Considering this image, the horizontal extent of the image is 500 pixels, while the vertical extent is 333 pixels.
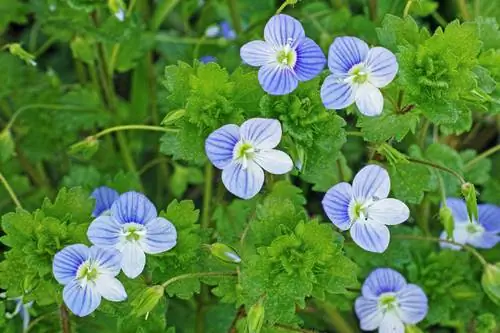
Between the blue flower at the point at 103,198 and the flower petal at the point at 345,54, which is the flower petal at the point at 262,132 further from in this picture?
the blue flower at the point at 103,198

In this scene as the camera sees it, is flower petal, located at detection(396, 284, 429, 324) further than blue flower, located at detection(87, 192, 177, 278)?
Yes

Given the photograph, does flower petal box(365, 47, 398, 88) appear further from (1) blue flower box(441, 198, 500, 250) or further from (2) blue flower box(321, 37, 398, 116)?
(1) blue flower box(441, 198, 500, 250)

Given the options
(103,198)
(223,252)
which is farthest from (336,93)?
(103,198)

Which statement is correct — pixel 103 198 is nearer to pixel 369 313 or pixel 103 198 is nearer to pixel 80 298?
pixel 80 298

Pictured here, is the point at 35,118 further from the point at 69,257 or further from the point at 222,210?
the point at 69,257

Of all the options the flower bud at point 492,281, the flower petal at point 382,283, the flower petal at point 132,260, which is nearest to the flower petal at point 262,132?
the flower petal at point 132,260

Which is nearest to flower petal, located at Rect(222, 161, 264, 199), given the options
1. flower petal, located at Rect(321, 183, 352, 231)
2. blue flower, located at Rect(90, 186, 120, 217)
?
flower petal, located at Rect(321, 183, 352, 231)

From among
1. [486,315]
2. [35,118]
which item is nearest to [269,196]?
[486,315]
